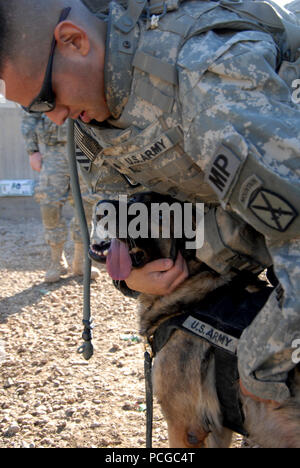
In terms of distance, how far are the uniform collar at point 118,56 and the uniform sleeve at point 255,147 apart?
21cm

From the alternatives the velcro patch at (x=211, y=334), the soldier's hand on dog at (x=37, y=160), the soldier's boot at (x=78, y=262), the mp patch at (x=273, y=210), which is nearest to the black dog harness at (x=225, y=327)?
the velcro patch at (x=211, y=334)

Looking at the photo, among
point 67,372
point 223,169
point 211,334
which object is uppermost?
point 223,169

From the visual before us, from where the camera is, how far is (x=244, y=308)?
6.15 feet

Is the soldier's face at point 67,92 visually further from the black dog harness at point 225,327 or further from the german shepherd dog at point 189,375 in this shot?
the black dog harness at point 225,327

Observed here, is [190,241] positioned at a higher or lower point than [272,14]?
lower

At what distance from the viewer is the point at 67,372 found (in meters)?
3.15

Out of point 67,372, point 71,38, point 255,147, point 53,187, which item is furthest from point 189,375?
point 53,187

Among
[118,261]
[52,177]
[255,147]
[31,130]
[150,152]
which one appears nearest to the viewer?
[255,147]

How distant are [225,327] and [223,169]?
0.80 meters

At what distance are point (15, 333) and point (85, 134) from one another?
2407mm

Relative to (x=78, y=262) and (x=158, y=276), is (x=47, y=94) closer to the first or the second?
(x=158, y=276)

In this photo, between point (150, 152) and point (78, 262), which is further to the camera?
point (78, 262)
